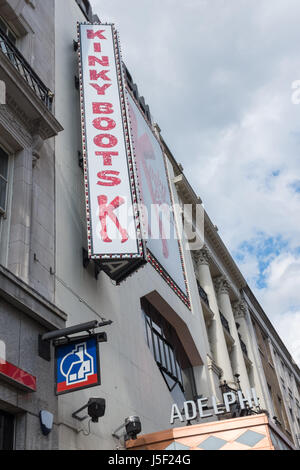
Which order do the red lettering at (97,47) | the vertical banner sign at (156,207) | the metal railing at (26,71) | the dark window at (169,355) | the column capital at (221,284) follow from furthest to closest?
1. the column capital at (221,284)
2. the vertical banner sign at (156,207)
3. the dark window at (169,355)
4. the red lettering at (97,47)
5. the metal railing at (26,71)

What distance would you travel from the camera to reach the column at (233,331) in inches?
1148

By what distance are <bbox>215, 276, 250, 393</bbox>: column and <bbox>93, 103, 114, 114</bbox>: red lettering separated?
17766mm

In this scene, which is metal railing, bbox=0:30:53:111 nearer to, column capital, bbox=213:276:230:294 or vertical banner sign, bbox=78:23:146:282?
vertical banner sign, bbox=78:23:146:282

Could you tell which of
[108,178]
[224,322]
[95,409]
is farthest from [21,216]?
[224,322]

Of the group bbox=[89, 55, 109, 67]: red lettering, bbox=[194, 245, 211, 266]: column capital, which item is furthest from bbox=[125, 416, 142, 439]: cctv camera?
bbox=[194, 245, 211, 266]: column capital

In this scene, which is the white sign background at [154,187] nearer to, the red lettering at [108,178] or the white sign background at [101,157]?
the white sign background at [101,157]

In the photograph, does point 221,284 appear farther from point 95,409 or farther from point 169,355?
point 95,409

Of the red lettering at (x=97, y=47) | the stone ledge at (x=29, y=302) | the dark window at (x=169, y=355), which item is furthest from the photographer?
the dark window at (x=169, y=355)

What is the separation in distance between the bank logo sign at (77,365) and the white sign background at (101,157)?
3196 mm

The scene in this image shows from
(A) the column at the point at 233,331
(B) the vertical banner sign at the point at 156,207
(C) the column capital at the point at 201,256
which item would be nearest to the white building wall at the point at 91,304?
(B) the vertical banner sign at the point at 156,207

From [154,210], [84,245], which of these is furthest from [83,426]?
[154,210]

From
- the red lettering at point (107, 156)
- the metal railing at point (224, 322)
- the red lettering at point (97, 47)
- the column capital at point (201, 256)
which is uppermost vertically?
the column capital at point (201, 256)

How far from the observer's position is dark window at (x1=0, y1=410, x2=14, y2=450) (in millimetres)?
8436

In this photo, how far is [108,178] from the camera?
1412 centimetres
